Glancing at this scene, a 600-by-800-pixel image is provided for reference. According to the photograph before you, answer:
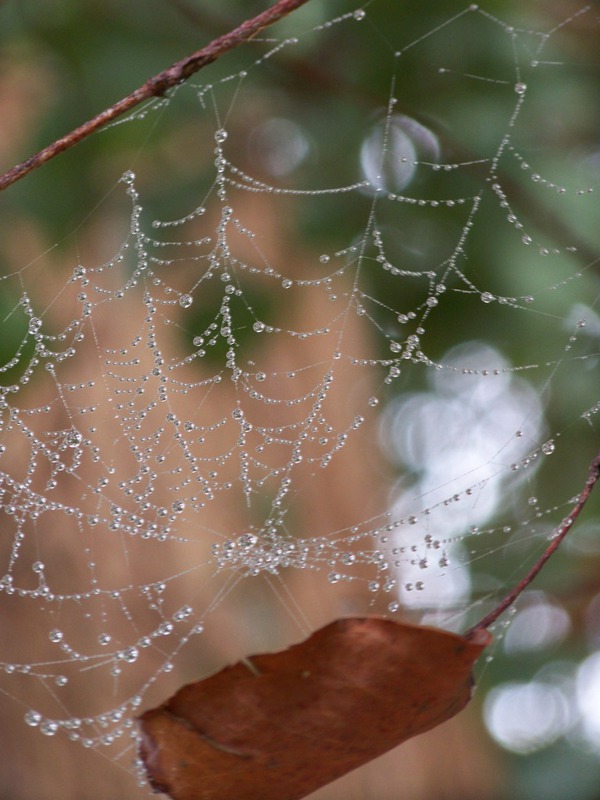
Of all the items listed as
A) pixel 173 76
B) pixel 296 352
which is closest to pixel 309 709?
pixel 173 76

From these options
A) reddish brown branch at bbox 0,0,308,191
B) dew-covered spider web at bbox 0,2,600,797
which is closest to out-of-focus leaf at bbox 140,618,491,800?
reddish brown branch at bbox 0,0,308,191

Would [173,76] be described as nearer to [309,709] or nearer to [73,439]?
[309,709]

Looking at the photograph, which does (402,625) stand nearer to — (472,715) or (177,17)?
(177,17)

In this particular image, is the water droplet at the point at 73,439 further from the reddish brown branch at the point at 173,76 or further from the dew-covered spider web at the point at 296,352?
the reddish brown branch at the point at 173,76

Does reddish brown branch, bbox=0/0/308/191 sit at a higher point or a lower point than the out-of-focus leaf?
higher

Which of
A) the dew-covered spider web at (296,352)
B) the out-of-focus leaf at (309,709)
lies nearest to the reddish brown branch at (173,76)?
the out-of-focus leaf at (309,709)

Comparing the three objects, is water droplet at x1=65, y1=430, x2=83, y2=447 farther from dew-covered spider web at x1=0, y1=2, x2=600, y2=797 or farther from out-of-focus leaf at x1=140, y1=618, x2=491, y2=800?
out-of-focus leaf at x1=140, y1=618, x2=491, y2=800

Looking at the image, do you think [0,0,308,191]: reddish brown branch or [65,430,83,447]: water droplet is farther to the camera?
[65,430,83,447]: water droplet
